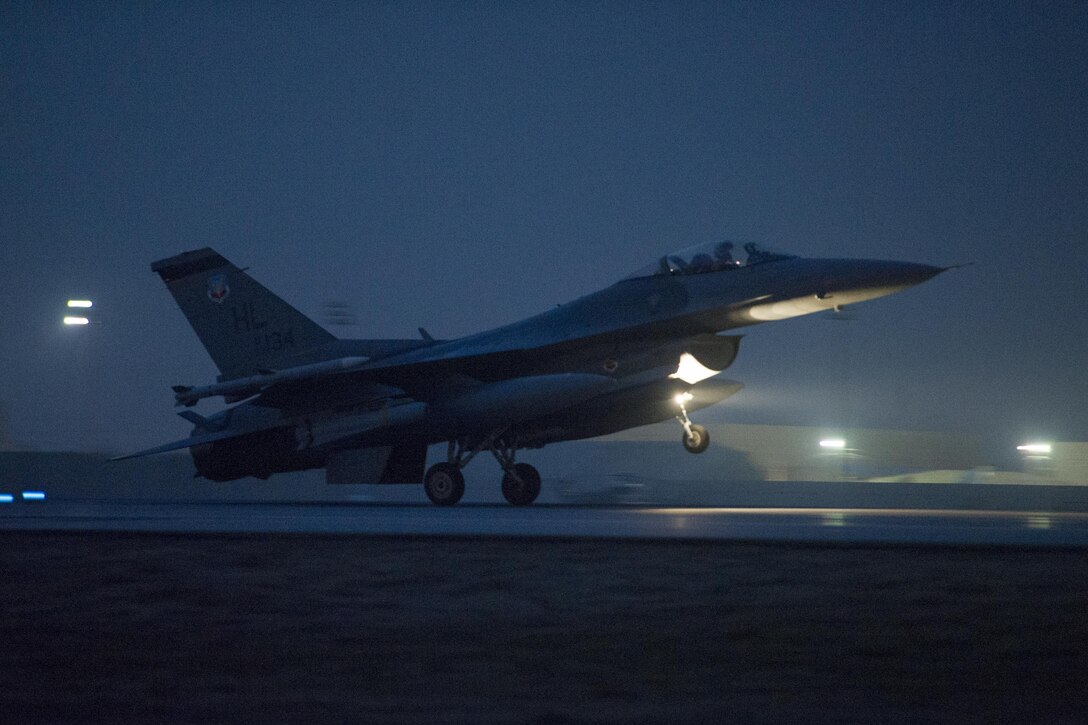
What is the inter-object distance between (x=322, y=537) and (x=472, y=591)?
3542mm

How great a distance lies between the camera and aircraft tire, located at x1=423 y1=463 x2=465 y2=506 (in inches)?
774

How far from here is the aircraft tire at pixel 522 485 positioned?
20.0 m

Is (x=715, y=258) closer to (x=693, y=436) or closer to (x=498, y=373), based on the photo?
(x=693, y=436)

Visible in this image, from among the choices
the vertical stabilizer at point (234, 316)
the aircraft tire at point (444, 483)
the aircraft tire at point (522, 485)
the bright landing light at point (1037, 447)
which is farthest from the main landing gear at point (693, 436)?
the bright landing light at point (1037, 447)

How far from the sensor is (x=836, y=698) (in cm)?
545

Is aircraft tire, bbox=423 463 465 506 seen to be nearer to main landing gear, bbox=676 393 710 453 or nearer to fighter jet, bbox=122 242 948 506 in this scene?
fighter jet, bbox=122 242 948 506

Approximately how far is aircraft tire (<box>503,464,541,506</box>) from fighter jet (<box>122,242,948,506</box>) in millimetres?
25

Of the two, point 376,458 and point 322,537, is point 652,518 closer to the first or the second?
point 322,537

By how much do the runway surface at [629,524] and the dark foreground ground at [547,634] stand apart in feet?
2.82

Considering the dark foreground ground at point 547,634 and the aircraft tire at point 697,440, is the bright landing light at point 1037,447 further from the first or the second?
the dark foreground ground at point 547,634

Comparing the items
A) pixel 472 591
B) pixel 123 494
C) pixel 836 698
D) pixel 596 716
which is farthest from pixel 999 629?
pixel 123 494

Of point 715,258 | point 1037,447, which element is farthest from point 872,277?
point 1037,447

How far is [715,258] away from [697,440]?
300 centimetres

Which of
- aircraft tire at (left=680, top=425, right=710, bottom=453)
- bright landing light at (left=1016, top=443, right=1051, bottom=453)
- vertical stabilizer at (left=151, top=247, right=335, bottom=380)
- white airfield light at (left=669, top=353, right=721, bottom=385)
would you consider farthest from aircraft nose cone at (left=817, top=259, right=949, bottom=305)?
bright landing light at (left=1016, top=443, right=1051, bottom=453)
